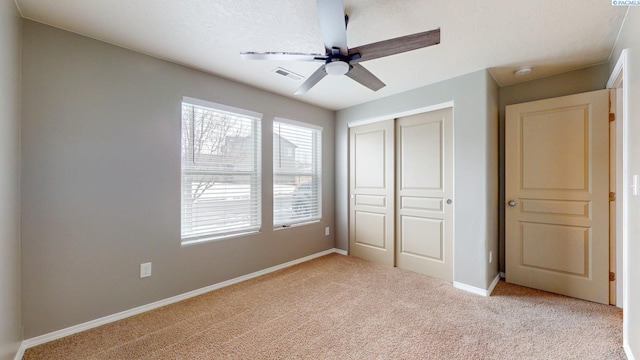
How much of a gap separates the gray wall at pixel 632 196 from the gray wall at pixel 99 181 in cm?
332

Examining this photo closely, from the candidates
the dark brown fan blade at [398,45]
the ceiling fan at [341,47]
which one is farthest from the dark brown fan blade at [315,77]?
the dark brown fan blade at [398,45]

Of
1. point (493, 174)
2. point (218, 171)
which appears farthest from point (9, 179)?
point (493, 174)

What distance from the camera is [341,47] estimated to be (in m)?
1.68

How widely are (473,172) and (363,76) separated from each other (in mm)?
1685

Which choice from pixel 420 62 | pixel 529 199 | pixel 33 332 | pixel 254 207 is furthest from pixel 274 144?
pixel 529 199

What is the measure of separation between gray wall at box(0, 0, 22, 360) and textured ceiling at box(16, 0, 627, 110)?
33cm

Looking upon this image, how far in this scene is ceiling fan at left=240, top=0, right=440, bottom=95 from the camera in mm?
1398

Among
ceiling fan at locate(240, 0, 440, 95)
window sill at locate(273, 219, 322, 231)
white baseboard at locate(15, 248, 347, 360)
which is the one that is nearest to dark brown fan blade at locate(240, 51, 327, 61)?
ceiling fan at locate(240, 0, 440, 95)

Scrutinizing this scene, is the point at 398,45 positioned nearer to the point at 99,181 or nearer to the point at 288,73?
the point at 288,73

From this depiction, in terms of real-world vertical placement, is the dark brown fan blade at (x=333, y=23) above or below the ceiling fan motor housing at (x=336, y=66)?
above

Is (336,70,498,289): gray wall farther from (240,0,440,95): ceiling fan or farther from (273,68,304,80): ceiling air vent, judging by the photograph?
(273,68,304,80): ceiling air vent

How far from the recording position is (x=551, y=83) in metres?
2.84

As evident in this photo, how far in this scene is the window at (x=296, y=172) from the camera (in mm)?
3545

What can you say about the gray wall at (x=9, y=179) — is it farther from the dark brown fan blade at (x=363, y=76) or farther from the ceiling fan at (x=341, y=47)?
the dark brown fan blade at (x=363, y=76)
